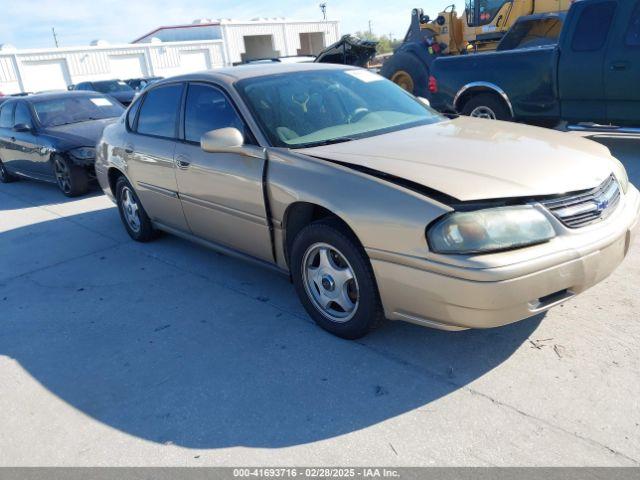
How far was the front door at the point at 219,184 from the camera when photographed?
11.9 ft

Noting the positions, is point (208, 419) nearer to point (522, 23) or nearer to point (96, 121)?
point (96, 121)

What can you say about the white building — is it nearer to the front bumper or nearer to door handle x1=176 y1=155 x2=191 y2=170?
door handle x1=176 y1=155 x2=191 y2=170

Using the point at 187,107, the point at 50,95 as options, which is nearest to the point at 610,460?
the point at 187,107

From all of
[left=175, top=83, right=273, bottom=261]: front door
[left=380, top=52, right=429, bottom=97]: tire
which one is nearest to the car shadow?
[left=175, top=83, right=273, bottom=261]: front door

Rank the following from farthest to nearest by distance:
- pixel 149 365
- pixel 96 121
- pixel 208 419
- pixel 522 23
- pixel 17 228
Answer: pixel 522 23 → pixel 96 121 → pixel 17 228 → pixel 149 365 → pixel 208 419

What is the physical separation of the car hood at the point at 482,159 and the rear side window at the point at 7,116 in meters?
8.03

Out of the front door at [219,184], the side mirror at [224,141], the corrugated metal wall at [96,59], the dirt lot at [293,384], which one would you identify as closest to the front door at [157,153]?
the front door at [219,184]

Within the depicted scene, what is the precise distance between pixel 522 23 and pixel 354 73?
28.1 feet

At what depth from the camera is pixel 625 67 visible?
22.1ft

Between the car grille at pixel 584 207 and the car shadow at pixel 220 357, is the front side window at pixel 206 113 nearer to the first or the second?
the car shadow at pixel 220 357

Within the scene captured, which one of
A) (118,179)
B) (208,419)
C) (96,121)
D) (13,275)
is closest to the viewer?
(208,419)

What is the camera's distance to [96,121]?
29.3 ft

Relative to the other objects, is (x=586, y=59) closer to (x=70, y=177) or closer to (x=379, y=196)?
(x=379, y=196)

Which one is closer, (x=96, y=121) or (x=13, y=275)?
(x=13, y=275)
